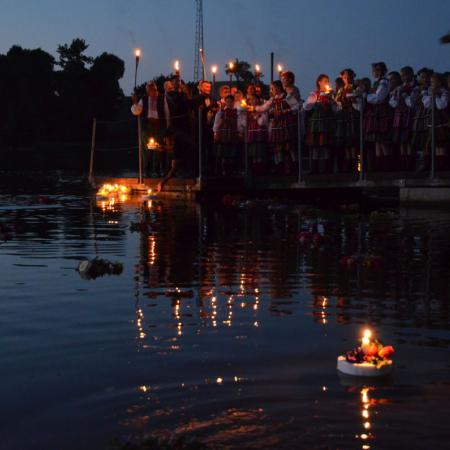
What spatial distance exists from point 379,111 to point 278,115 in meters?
3.45

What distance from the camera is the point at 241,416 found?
5.16 meters

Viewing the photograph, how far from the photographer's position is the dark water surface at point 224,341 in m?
5.00

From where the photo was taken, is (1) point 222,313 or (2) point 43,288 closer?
(1) point 222,313

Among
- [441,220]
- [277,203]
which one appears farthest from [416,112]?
[277,203]

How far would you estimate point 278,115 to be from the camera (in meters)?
22.6

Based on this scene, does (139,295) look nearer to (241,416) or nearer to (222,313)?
(222,313)

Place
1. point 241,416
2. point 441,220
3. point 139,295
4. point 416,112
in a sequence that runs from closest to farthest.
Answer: point 241,416 < point 139,295 < point 441,220 < point 416,112

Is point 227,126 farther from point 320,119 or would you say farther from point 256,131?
point 320,119

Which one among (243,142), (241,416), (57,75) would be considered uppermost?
(57,75)

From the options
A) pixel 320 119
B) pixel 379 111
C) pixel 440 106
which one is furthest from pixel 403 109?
pixel 320 119

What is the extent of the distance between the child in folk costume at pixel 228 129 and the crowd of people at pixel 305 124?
0.02 m

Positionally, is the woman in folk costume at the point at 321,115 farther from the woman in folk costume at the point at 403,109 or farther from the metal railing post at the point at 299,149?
the woman in folk costume at the point at 403,109

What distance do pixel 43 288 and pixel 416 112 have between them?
1141 cm

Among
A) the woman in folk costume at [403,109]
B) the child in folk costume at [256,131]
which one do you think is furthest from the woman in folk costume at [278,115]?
the woman in folk costume at [403,109]
